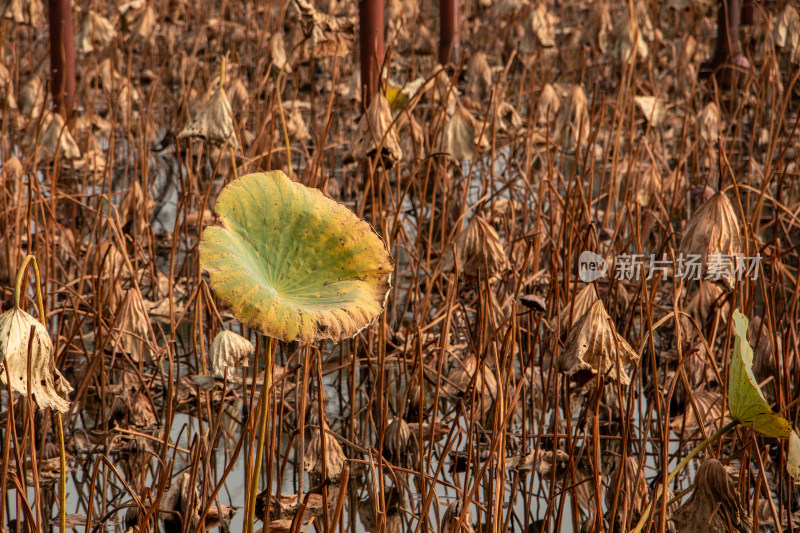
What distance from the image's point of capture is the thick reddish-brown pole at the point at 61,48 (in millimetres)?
2840

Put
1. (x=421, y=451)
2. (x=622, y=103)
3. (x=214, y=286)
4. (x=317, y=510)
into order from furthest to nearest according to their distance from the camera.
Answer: (x=622, y=103), (x=317, y=510), (x=421, y=451), (x=214, y=286)

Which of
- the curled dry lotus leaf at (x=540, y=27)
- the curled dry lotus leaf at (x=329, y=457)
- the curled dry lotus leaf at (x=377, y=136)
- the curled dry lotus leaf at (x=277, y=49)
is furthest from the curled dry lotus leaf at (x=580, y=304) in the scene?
the curled dry lotus leaf at (x=540, y=27)

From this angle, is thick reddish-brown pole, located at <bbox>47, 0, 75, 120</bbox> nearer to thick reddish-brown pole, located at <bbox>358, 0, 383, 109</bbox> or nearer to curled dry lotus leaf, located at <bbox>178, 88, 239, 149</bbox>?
thick reddish-brown pole, located at <bbox>358, 0, 383, 109</bbox>

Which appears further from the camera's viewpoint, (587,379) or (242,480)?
(242,480)

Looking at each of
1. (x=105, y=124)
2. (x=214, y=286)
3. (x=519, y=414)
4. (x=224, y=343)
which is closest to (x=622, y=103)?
(x=519, y=414)

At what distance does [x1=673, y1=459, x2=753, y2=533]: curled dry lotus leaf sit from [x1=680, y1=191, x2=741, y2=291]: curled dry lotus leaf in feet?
0.85

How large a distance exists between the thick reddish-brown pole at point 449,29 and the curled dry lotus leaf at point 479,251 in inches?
87.8

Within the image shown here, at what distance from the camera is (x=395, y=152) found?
1.70m

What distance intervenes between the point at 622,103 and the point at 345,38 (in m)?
0.66

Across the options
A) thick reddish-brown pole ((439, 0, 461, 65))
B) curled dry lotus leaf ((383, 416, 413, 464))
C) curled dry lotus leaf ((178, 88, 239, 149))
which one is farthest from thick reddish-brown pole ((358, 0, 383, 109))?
thick reddish-brown pole ((439, 0, 461, 65))

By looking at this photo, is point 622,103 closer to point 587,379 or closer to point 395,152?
point 395,152

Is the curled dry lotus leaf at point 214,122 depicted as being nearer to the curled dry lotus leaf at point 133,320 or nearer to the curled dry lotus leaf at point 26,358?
the curled dry lotus leaf at point 133,320

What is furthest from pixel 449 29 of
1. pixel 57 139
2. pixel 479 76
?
pixel 57 139

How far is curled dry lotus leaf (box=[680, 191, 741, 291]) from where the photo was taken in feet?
4.02
